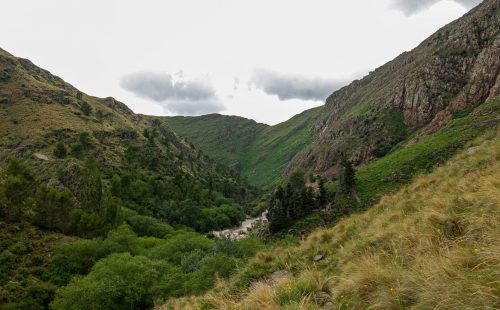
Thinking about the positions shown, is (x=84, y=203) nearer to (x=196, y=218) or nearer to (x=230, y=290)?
(x=196, y=218)

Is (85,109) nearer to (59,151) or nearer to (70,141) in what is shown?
(70,141)

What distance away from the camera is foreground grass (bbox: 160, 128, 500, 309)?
511cm

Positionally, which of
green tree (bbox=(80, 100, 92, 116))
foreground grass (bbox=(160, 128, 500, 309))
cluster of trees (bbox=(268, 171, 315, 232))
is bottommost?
cluster of trees (bbox=(268, 171, 315, 232))

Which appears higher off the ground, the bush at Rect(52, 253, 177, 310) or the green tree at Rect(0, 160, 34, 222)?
the green tree at Rect(0, 160, 34, 222)

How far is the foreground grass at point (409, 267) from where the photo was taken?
5105mm

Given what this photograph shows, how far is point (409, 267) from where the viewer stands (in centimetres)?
702

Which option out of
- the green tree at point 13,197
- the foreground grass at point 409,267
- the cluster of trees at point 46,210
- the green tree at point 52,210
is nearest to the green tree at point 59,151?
the cluster of trees at point 46,210

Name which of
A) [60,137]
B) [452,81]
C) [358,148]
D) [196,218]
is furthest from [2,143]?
[452,81]

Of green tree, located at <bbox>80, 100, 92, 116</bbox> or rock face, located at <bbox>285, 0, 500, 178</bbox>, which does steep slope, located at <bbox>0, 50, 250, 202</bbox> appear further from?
rock face, located at <bbox>285, 0, 500, 178</bbox>

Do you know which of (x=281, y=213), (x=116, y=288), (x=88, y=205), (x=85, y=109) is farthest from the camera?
(x=85, y=109)

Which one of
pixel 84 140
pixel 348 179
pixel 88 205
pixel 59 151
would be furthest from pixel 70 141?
pixel 348 179

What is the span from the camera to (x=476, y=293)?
4496 mm

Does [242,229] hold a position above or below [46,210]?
below

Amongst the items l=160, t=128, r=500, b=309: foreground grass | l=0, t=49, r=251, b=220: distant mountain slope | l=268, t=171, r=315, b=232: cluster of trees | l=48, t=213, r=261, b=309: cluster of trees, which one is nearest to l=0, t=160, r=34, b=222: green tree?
l=48, t=213, r=261, b=309: cluster of trees
